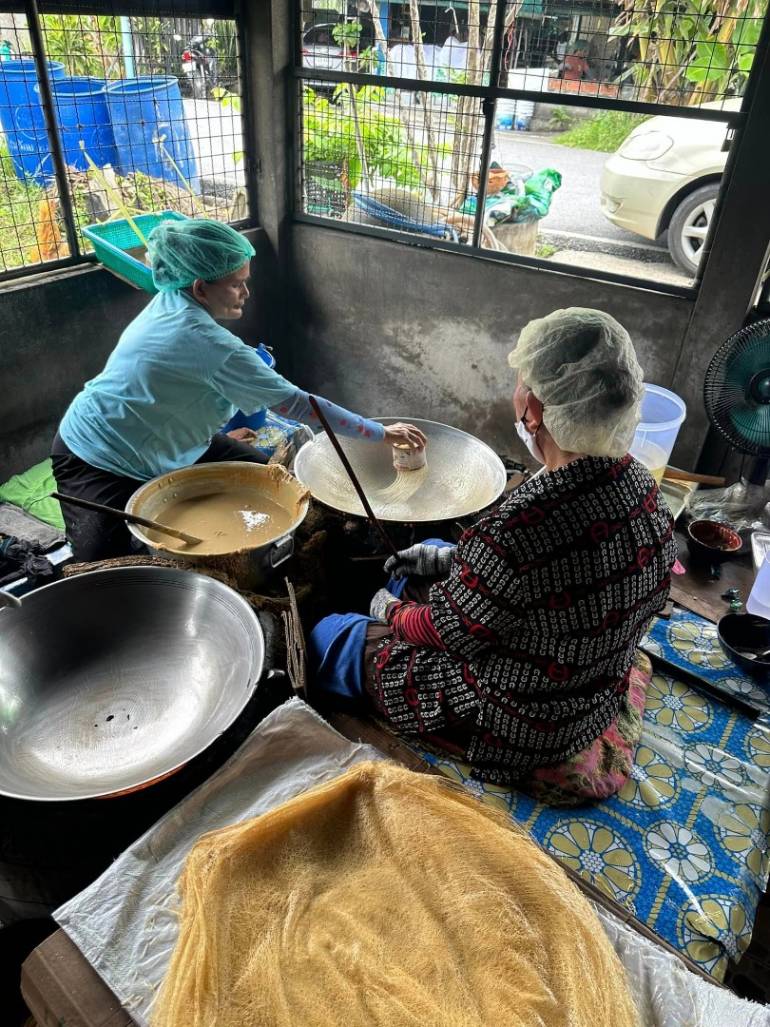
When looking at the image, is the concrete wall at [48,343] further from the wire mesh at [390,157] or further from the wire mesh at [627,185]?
the wire mesh at [627,185]

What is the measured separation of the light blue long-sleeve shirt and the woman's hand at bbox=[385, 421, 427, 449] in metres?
0.06

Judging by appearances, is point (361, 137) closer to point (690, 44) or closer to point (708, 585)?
point (690, 44)

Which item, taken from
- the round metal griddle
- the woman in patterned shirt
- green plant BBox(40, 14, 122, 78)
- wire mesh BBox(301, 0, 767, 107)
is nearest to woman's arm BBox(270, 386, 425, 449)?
the round metal griddle

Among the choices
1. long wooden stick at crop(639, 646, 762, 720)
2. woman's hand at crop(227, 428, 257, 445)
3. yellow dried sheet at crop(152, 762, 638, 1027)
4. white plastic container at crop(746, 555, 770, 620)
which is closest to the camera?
yellow dried sheet at crop(152, 762, 638, 1027)

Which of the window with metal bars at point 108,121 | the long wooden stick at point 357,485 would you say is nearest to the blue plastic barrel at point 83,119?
the window with metal bars at point 108,121

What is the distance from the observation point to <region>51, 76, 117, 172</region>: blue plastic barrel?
3.14 metres

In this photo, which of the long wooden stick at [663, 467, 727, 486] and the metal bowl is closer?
the metal bowl

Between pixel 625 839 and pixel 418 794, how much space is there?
22.3 inches

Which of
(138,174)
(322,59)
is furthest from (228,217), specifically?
(322,59)

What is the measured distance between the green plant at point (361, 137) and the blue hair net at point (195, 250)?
1.73 meters

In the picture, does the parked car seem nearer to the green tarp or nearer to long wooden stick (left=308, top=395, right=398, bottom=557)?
long wooden stick (left=308, top=395, right=398, bottom=557)

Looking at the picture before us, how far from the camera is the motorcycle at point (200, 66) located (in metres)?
3.67

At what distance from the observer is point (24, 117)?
305 cm

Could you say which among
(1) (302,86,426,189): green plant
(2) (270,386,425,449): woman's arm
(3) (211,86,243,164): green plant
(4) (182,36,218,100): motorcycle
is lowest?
(2) (270,386,425,449): woman's arm
